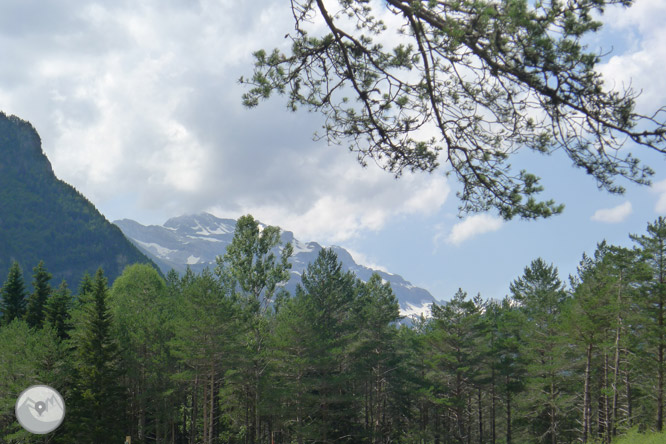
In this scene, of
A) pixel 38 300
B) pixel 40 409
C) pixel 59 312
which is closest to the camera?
pixel 40 409

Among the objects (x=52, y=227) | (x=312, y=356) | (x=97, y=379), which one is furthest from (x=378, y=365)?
(x=52, y=227)

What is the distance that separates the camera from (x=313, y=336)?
1232 inches

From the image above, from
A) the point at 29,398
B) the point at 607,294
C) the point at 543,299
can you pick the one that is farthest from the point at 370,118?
the point at 543,299

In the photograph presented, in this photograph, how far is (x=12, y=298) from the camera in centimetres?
4016

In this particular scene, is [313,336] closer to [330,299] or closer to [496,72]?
[330,299]

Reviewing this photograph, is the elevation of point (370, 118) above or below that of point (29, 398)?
above

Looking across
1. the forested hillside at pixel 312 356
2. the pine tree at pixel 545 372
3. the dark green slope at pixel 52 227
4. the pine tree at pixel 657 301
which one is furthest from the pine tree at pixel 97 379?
the dark green slope at pixel 52 227

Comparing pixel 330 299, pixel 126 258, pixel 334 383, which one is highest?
pixel 126 258

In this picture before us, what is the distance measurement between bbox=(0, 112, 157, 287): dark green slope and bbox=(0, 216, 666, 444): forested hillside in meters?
156

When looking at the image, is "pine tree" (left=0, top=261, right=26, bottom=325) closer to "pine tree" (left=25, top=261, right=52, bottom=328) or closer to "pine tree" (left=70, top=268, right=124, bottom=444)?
"pine tree" (left=25, top=261, right=52, bottom=328)

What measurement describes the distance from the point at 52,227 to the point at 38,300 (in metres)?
169

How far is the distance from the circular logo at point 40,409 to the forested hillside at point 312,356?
59.3ft

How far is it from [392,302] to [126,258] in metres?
161

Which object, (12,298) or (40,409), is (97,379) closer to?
(12,298)
